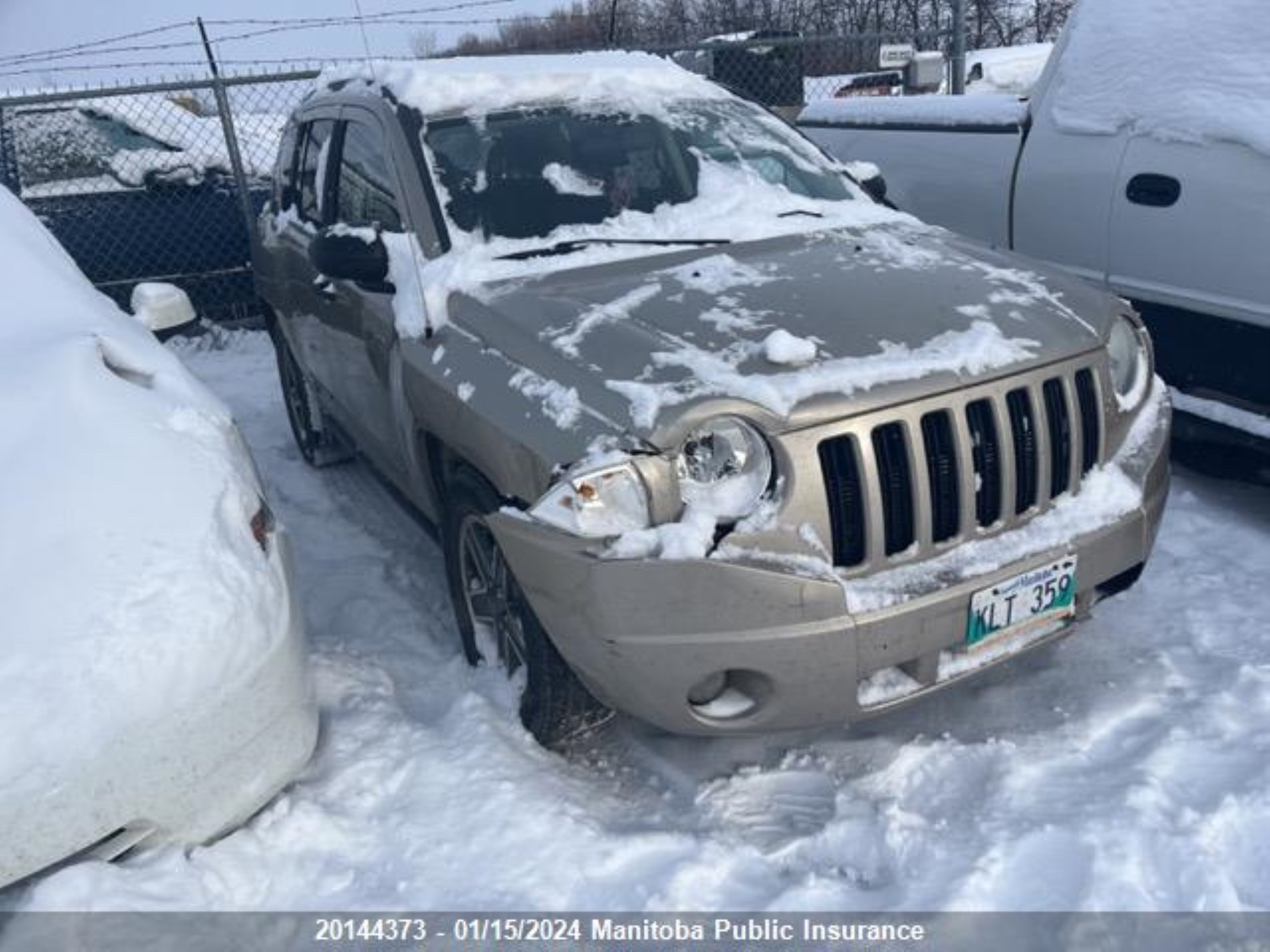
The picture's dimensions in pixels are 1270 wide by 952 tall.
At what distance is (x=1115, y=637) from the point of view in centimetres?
346

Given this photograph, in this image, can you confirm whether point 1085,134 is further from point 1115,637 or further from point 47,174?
point 47,174

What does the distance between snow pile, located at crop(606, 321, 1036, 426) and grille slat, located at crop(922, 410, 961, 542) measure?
12 centimetres

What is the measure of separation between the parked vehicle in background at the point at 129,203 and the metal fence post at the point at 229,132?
0.90 feet

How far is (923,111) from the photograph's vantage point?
212 inches

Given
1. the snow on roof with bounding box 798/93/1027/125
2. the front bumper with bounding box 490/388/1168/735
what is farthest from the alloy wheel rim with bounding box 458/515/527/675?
the snow on roof with bounding box 798/93/1027/125

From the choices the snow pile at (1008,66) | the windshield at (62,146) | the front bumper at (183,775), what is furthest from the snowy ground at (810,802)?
the snow pile at (1008,66)

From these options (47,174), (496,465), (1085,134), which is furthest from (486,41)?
(496,465)

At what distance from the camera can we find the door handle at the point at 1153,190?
406cm

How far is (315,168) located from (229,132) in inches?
164

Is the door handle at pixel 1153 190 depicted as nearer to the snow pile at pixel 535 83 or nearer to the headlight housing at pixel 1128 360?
the headlight housing at pixel 1128 360

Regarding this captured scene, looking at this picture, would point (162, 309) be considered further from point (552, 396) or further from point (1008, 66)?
point (1008, 66)

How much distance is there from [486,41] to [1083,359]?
16.3 meters

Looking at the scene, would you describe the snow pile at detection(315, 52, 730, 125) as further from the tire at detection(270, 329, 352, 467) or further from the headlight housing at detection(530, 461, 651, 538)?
the headlight housing at detection(530, 461, 651, 538)

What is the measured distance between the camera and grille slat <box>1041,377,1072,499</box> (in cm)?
284
